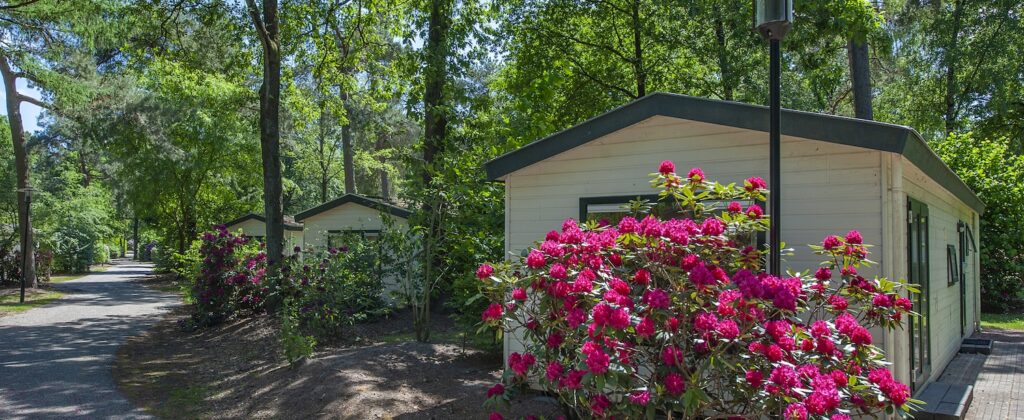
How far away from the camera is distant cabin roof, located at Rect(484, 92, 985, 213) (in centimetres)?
468

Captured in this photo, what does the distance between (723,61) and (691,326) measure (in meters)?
12.8

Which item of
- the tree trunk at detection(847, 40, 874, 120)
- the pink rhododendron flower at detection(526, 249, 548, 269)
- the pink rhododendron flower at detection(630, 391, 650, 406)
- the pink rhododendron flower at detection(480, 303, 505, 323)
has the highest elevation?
the tree trunk at detection(847, 40, 874, 120)

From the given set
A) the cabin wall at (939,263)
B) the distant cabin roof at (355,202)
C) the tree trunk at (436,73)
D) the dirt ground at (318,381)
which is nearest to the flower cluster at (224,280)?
the dirt ground at (318,381)

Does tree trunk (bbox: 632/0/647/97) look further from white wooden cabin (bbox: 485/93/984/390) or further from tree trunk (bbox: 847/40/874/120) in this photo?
white wooden cabin (bbox: 485/93/984/390)

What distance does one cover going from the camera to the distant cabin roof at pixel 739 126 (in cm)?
468

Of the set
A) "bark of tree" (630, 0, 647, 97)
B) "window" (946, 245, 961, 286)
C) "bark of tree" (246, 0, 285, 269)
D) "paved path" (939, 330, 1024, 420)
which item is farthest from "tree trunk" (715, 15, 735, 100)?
"bark of tree" (246, 0, 285, 269)

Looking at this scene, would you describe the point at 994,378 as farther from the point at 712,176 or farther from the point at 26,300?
the point at 26,300

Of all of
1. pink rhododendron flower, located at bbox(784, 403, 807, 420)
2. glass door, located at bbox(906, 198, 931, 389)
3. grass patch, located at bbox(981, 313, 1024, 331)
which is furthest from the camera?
grass patch, located at bbox(981, 313, 1024, 331)

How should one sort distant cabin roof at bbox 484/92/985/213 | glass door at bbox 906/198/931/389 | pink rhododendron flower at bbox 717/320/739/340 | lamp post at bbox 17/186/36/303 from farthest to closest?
lamp post at bbox 17/186/36/303 < glass door at bbox 906/198/931/389 < distant cabin roof at bbox 484/92/985/213 < pink rhododendron flower at bbox 717/320/739/340

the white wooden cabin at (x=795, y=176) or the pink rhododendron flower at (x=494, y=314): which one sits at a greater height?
the white wooden cabin at (x=795, y=176)

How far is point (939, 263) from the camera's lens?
290 inches

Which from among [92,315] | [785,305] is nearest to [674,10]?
[785,305]

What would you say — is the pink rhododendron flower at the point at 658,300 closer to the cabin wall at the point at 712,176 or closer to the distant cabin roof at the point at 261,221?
the cabin wall at the point at 712,176

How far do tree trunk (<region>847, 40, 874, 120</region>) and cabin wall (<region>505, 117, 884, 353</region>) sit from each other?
27.9 ft
